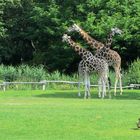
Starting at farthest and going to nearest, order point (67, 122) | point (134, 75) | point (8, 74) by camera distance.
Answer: point (134, 75) < point (8, 74) < point (67, 122)

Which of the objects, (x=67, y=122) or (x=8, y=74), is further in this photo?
(x=8, y=74)

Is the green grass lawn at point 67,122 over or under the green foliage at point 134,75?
under

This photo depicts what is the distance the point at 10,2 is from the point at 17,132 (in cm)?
4038

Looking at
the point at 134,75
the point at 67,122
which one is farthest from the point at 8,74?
the point at 67,122

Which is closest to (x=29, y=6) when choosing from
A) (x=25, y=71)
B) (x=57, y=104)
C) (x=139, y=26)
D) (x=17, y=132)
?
(x=139, y=26)

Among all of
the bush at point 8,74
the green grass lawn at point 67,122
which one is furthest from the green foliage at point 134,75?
the green grass lawn at point 67,122

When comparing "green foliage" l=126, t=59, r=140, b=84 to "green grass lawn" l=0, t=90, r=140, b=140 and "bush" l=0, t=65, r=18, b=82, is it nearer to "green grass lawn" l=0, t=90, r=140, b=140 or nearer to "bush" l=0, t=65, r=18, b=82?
"bush" l=0, t=65, r=18, b=82

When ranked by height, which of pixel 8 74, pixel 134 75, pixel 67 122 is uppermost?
pixel 8 74

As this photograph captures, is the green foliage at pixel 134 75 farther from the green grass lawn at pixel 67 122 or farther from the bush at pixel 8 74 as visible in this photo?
the green grass lawn at pixel 67 122

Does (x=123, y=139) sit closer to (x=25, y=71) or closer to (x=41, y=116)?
(x=41, y=116)

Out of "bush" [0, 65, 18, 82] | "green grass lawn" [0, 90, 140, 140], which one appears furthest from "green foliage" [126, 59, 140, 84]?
"green grass lawn" [0, 90, 140, 140]

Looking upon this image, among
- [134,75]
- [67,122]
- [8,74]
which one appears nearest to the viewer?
[67,122]

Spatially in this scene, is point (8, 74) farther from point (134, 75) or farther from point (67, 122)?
point (67, 122)

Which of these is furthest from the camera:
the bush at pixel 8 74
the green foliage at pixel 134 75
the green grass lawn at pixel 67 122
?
the green foliage at pixel 134 75
